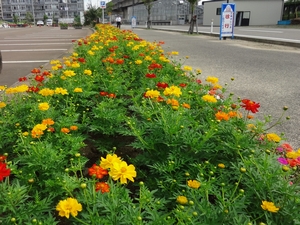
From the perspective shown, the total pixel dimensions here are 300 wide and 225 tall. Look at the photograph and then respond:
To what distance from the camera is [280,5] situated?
42.5 m

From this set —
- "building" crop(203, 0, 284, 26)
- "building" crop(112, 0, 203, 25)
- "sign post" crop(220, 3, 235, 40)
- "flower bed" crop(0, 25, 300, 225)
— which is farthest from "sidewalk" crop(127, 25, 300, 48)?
"building" crop(112, 0, 203, 25)

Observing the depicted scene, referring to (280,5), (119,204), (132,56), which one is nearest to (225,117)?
(119,204)

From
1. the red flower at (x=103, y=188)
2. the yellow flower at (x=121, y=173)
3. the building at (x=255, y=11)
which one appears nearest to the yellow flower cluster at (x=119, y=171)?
the yellow flower at (x=121, y=173)

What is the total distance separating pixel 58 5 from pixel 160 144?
121m

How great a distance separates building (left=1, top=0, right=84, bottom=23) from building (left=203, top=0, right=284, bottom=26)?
7932 cm

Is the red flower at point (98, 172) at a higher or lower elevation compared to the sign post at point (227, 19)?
lower

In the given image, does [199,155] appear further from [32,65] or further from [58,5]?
[58,5]

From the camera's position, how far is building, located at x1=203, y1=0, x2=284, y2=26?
41531mm

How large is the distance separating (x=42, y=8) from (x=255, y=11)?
9275 centimetres

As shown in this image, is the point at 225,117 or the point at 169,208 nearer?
the point at 169,208

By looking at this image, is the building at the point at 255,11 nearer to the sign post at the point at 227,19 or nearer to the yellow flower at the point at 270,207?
the sign post at the point at 227,19

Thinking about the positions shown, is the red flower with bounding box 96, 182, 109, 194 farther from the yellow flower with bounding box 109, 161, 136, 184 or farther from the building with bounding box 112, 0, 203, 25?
the building with bounding box 112, 0, 203, 25

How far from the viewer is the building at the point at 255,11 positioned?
41.5 m

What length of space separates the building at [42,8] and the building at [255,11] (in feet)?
260
